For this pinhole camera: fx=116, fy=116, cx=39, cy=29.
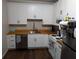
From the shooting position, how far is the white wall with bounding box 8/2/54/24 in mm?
6078

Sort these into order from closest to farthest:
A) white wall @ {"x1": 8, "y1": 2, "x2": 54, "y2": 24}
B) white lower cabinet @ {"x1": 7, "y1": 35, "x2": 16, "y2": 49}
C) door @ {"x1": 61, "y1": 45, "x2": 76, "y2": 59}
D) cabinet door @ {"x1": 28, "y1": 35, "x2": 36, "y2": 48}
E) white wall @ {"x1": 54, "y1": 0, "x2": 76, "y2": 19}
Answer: door @ {"x1": 61, "y1": 45, "x2": 76, "y2": 59} < white wall @ {"x1": 54, "y1": 0, "x2": 76, "y2": 19} < white lower cabinet @ {"x1": 7, "y1": 35, "x2": 16, "y2": 49} < cabinet door @ {"x1": 28, "y1": 35, "x2": 36, "y2": 48} < white wall @ {"x1": 8, "y1": 2, "x2": 54, "y2": 24}

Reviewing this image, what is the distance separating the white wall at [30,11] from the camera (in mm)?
6078

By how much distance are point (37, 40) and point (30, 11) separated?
62.9 inches

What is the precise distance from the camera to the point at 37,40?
19.6ft

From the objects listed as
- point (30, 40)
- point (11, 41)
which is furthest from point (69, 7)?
point (11, 41)

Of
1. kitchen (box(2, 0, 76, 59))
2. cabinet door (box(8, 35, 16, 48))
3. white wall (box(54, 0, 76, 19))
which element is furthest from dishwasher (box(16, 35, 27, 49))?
white wall (box(54, 0, 76, 19))

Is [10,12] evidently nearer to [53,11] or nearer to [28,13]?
[28,13]

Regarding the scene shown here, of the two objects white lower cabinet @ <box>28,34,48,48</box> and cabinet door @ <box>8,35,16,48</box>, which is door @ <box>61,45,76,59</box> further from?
cabinet door @ <box>8,35,16,48</box>

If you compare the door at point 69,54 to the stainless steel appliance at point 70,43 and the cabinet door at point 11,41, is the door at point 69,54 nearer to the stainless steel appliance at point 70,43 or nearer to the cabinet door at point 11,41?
the stainless steel appliance at point 70,43

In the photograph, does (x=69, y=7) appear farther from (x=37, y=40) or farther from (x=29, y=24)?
(x=29, y=24)

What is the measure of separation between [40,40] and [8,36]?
5.27 ft

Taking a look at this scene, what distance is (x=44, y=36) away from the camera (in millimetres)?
5938

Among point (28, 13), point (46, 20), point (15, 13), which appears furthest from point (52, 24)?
point (15, 13)

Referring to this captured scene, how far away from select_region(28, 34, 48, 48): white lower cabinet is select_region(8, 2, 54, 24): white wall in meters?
0.88
